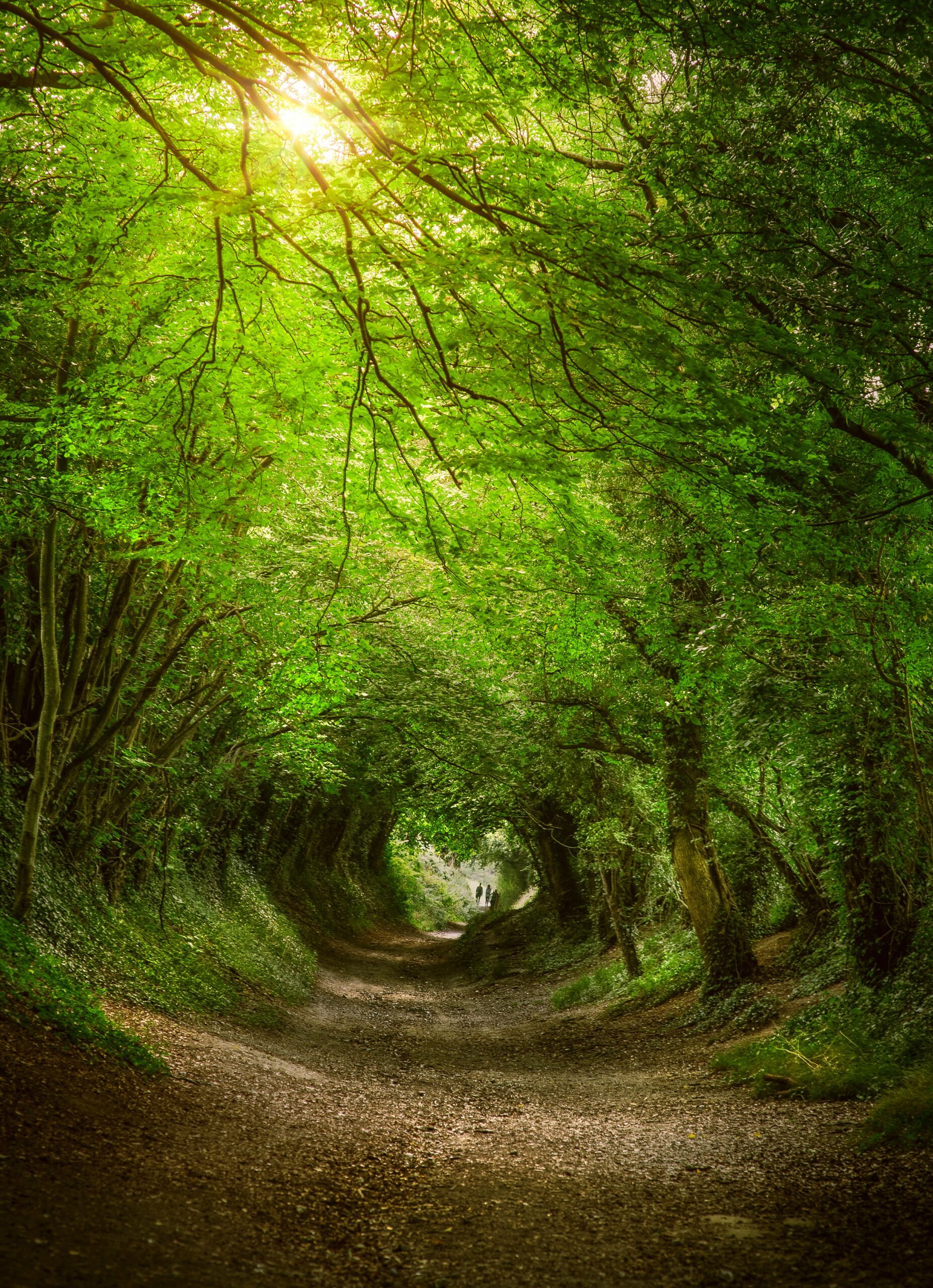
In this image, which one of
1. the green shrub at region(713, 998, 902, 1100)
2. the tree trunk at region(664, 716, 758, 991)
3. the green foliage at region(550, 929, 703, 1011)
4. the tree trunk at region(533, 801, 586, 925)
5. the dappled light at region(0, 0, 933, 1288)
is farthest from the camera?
the tree trunk at region(533, 801, 586, 925)

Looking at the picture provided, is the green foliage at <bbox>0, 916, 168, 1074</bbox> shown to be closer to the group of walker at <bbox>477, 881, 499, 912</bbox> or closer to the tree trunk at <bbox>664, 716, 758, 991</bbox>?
the tree trunk at <bbox>664, 716, 758, 991</bbox>

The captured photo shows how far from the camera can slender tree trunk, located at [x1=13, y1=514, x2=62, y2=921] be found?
879cm

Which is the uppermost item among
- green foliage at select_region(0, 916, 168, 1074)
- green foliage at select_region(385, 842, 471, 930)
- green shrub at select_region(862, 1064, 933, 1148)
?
green foliage at select_region(0, 916, 168, 1074)

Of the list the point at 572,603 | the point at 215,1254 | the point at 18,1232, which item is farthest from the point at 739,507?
the point at 18,1232

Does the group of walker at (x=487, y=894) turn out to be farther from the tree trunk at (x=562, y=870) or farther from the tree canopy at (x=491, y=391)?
the tree canopy at (x=491, y=391)

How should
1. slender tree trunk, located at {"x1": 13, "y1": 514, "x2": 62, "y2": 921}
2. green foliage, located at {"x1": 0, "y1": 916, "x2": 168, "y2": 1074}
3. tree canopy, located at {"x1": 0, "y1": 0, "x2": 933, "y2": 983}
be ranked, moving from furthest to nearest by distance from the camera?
slender tree trunk, located at {"x1": 13, "y1": 514, "x2": 62, "y2": 921} < green foliage, located at {"x1": 0, "y1": 916, "x2": 168, "y2": 1074} < tree canopy, located at {"x1": 0, "y1": 0, "x2": 933, "y2": 983}

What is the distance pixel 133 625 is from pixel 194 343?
5.26m

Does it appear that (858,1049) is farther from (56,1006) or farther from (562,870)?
(562,870)

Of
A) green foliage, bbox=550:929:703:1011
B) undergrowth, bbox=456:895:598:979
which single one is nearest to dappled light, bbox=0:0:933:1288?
green foliage, bbox=550:929:703:1011

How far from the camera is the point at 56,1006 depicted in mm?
7004

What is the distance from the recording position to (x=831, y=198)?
6.43m

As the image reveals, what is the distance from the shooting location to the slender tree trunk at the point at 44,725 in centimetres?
879

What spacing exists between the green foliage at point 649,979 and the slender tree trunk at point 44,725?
11.3 metres

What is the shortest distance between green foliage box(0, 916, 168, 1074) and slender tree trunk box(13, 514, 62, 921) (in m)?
0.79
